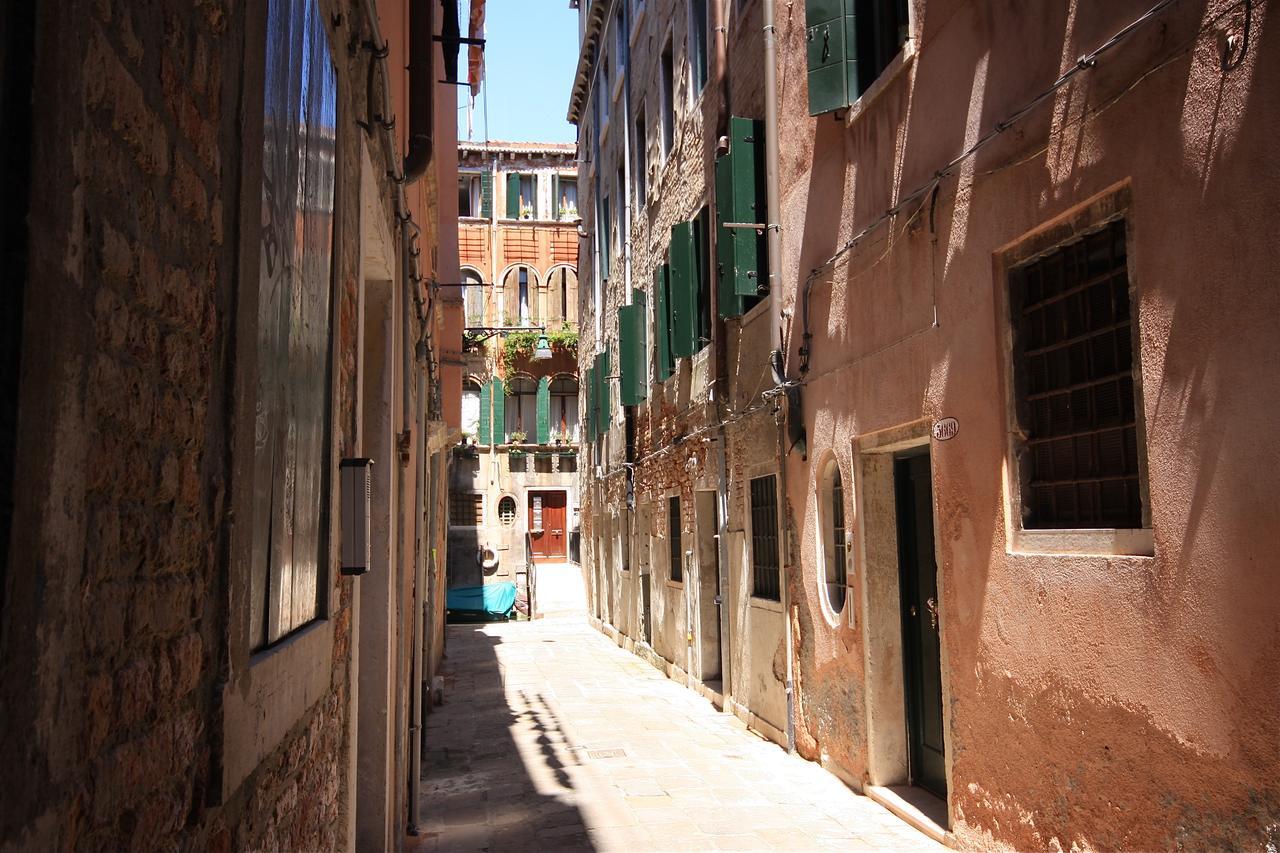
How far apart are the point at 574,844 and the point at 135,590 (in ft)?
16.4

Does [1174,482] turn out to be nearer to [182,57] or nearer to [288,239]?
[288,239]

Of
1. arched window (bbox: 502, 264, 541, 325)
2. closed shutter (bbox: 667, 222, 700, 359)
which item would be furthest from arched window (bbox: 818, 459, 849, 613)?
arched window (bbox: 502, 264, 541, 325)

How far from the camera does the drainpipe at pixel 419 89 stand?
6.26 m

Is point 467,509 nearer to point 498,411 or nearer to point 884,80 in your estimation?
point 498,411

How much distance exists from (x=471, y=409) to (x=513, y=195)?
7.19 metres

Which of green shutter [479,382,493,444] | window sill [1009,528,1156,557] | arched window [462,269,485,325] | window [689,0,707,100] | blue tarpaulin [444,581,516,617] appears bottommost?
blue tarpaulin [444,581,516,617]

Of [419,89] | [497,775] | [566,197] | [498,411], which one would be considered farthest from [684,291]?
[566,197]

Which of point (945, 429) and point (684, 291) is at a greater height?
point (684, 291)

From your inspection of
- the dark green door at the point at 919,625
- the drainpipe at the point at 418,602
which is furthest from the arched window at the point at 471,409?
the dark green door at the point at 919,625

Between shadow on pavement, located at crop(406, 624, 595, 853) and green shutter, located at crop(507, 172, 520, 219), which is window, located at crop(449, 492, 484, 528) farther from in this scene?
shadow on pavement, located at crop(406, 624, 595, 853)

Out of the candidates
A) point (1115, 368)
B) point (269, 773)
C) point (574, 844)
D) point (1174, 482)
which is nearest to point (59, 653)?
point (269, 773)

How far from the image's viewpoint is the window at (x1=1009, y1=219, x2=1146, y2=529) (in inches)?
174

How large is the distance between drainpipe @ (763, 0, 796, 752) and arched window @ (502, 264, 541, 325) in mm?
24633

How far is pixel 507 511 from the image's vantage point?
3219cm
